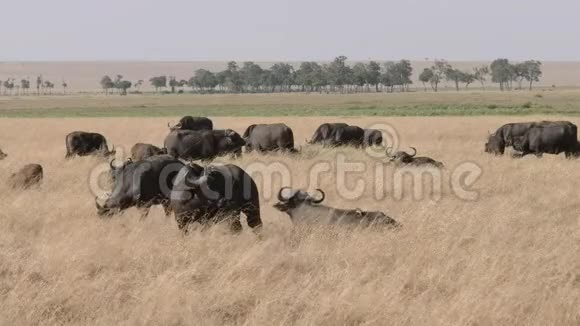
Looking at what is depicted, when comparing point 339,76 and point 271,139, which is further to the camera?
point 339,76

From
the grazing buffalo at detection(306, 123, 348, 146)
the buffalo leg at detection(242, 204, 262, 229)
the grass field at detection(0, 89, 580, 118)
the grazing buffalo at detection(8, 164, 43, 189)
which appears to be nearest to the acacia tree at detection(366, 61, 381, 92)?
the grass field at detection(0, 89, 580, 118)

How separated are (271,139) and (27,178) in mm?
8779

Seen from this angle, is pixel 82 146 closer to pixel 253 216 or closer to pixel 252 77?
pixel 253 216

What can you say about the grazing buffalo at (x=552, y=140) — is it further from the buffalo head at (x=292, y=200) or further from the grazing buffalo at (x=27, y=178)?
the grazing buffalo at (x=27, y=178)

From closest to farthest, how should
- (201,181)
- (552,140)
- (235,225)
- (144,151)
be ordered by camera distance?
(201,181) → (235,225) → (144,151) → (552,140)

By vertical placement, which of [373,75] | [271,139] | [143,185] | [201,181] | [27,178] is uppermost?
[373,75]

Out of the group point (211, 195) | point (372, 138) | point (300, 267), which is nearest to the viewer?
point (300, 267)

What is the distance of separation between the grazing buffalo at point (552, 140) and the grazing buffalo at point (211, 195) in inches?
542

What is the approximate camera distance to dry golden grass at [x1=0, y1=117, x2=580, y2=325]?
6.24 m

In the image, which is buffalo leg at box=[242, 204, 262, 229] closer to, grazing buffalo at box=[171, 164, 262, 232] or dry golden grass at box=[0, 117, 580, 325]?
grazing buffalo at box=[171, 164, 262, 232]

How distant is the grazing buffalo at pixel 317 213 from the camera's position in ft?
31.3

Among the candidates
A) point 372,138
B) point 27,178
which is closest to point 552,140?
point 372,138

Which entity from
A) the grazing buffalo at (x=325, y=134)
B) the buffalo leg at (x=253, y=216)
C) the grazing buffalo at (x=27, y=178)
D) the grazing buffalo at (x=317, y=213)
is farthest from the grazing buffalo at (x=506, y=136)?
the buffalo leg at (x=253, y=216)

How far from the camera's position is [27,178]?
47.0 ft
